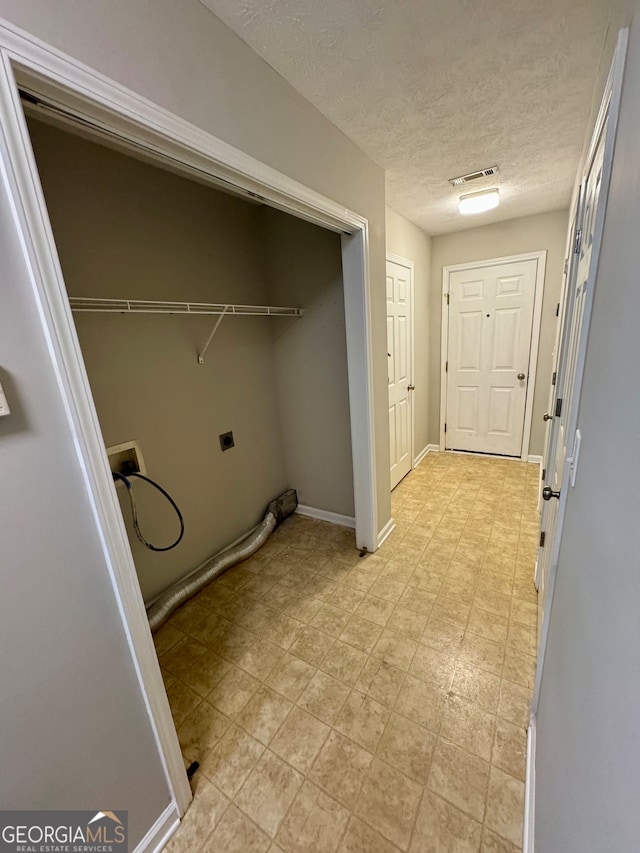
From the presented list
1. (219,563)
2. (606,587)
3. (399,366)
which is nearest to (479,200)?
(399,366)

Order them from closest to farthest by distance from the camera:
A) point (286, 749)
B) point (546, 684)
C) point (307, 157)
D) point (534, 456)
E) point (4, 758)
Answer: point (4, 758) → point (546, 684) → point (286, 749) → point (307, 157) → point (534, 456)

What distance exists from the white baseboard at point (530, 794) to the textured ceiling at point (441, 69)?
247 centimetres

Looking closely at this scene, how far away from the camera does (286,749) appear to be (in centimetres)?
130

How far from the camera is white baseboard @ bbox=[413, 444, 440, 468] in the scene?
12.6 feet

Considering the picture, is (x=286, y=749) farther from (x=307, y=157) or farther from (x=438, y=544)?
(x=307, y=157)

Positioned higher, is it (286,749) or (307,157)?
(307,157)

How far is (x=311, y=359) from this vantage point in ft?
8.48

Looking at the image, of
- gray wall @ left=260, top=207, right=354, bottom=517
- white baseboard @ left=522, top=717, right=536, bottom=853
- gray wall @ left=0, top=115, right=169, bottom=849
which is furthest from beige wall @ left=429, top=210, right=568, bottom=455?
gray wall @ left=0, top=115, right=169, bottom=849

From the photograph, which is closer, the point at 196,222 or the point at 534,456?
the point at 196,222

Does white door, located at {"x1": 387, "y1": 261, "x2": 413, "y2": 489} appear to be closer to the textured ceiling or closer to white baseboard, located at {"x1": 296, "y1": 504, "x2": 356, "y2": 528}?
white baseboard, located at {"x1": 296, "y1": 504, "x2": 356, "y2": 528}

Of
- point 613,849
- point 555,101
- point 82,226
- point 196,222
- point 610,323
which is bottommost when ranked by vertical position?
point 613,849

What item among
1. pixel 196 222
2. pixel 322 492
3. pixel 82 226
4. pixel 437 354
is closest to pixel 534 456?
pixel 437 354

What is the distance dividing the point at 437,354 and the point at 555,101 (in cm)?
247

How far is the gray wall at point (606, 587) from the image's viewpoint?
406 mm
